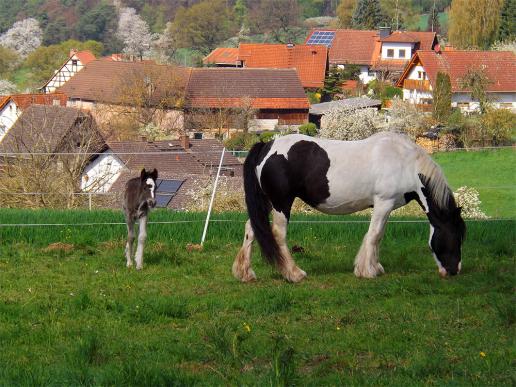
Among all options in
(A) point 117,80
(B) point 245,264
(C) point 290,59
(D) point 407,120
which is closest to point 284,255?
(B) point 245,264

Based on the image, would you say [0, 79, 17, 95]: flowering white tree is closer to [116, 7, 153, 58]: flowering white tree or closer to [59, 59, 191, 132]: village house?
[59, 59, 191, 132]: village house

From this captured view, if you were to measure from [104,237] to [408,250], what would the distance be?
3.93 metres

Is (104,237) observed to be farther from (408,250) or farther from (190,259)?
(408,250)

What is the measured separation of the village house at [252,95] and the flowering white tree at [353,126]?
1378 cm

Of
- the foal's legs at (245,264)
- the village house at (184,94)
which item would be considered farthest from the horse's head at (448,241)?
the village house at (184,94)

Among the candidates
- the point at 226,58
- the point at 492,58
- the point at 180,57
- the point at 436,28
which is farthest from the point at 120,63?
the point at 436,28

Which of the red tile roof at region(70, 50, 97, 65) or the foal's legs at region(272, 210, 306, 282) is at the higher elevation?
the foal's legs at region(272, 210, 306, 282)

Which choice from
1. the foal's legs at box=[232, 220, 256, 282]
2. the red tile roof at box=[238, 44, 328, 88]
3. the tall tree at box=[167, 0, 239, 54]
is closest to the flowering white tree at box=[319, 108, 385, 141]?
the red tile roof at box=[238, 44, 328, 88]

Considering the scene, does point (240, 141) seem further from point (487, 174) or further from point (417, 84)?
point (417, 84)

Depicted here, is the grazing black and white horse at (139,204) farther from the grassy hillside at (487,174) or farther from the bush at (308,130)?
the bush at (308,130)

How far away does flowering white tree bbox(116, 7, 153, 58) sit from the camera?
121 meters

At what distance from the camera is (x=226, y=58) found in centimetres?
9438

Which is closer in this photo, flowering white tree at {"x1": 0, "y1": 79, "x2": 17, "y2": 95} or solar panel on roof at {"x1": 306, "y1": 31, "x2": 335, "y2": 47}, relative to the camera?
flowering white tree at {"x1": 0, "y1": 79, "x2": 17, "y2": 95}

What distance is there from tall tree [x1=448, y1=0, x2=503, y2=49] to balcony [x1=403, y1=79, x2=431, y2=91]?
15.4m
